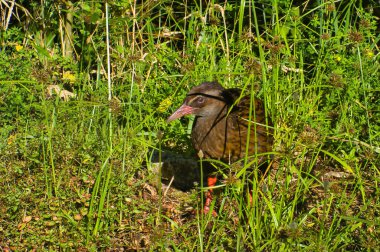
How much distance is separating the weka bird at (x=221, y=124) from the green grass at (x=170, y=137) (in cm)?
15

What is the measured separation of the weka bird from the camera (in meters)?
5.41

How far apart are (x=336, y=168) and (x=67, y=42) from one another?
286 centimetres

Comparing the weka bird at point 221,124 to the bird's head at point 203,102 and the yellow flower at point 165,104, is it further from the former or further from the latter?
the yellow flower at point 165,104

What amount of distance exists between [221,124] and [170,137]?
0.67 metres

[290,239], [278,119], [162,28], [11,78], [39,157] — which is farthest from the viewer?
[162,28]

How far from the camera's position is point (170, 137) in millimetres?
6012

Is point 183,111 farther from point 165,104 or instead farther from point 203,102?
point 165,104

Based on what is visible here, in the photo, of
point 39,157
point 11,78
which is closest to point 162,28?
point 11,78

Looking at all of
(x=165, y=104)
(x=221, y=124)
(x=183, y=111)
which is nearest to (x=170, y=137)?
(x=165, y=104)

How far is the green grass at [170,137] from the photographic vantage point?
463cm

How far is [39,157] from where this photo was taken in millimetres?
5328

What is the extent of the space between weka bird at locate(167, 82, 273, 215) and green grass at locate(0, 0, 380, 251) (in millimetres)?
155

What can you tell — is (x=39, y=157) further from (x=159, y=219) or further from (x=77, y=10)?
(x=77, y=10)

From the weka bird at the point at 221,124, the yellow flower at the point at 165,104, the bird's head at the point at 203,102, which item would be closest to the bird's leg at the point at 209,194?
the weka bird at the point at 221,124
